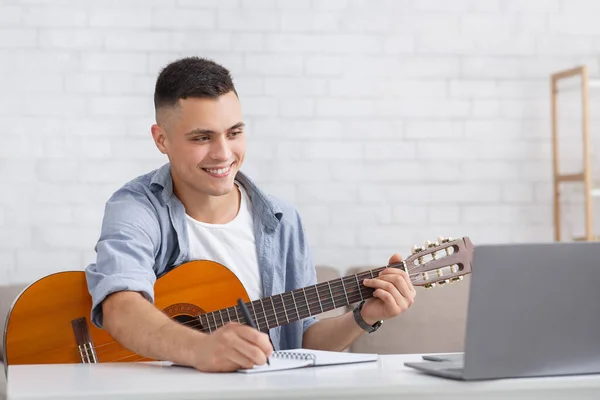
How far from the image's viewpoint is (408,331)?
3346 mm

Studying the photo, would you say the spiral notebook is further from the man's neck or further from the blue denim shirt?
the man's neck

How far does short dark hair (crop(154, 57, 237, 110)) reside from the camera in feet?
7.10

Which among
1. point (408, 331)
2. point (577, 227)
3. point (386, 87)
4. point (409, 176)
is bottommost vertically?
point (408, 331)

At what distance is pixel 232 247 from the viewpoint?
2.32 m

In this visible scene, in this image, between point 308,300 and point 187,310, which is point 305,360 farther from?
point 187,310

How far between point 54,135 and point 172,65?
1546mm

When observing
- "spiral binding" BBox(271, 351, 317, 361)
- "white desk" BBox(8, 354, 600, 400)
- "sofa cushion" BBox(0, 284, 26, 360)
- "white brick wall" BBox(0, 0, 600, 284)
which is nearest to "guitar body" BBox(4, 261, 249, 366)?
"spiral binding" BBox(271, 351, 317, 361)

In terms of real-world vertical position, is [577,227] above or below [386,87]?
below

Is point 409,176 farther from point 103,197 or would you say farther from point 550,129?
point 103,197

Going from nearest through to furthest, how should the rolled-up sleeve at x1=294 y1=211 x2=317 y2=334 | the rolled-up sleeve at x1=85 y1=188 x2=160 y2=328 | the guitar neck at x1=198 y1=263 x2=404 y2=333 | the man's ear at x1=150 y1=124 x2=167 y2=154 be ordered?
1. the rolled-up sleeve at x1=85 y1=188 x2=160 y2=328
2. the guitar neck at x1=198 y1=263 x2=404 y2=333
3. the man's ear at x1=150 y1=124 x2=167 y2=154
4. the rolled-up sleeve at x1=294 y1=211 x2=317 y2=334

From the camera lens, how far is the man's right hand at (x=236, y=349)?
1418mm

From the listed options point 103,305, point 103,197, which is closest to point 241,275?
point 103,305

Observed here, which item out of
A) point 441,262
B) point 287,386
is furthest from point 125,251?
point 287,386

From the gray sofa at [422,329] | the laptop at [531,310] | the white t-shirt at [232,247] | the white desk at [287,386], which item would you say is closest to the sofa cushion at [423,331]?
the gray sofa at [422,329]
